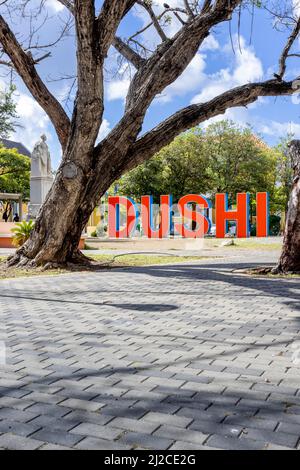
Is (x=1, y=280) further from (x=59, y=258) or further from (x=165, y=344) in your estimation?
(x=165, y=344)

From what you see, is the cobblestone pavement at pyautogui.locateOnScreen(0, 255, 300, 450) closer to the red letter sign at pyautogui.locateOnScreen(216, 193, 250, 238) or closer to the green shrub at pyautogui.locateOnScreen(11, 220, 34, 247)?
the green shrub at pyautogui.locateOnScreen(11, 220, 34, 247)

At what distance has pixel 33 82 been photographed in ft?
41.8

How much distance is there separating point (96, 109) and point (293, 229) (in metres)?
5.33

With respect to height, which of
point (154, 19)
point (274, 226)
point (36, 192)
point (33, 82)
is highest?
point (154, 19)

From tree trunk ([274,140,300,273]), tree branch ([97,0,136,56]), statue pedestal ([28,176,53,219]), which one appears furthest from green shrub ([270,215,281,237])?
tree branch ([97,0,136,56])

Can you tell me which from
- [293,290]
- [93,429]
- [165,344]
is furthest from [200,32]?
[93,429]

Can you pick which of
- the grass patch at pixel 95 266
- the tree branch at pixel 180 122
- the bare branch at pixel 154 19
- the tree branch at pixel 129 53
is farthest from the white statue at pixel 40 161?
the tree branch at pixel 180 122

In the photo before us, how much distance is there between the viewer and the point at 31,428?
301 centimetres

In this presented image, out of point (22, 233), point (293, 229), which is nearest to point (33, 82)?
point (22, 233)

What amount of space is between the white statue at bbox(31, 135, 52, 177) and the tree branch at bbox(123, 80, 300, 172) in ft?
46.6

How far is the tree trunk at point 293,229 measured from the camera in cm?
1024

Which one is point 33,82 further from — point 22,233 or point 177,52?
point 22,233
